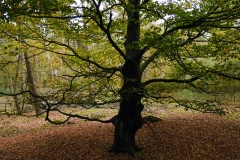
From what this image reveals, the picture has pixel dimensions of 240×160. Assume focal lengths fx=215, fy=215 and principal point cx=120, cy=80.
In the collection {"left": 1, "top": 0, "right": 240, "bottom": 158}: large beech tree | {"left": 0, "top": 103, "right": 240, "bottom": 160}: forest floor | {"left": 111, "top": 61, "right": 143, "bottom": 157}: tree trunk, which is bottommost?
{"left": 0, "top": 103, "right": 240, "bottom": 160}: forest floor

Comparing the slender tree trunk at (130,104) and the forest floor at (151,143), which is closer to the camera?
the slender tree trunk at (130,104)

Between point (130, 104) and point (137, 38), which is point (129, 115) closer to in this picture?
point (130, 104)

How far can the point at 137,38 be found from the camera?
629 cm

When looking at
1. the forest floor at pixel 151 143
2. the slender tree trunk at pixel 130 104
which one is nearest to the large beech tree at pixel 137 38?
the slender tree trunk at pixel 130 104

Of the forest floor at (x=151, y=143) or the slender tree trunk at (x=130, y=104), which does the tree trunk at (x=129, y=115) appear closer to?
the slender tree trunk at (x=130, y=104)

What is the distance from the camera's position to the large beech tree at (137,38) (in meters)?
4.23

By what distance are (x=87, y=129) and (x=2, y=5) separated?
23.4 feet

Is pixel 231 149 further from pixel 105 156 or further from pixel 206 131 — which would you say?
pixel 105 156

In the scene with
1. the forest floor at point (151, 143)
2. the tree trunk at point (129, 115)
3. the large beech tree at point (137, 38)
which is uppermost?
the large beech tree at point (137, 38)

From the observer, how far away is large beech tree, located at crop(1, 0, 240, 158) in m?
4.23

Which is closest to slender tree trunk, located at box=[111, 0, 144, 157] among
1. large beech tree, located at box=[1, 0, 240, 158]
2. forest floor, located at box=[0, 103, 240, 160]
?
large beech tree, located at box=[1, 0, 240, 158]

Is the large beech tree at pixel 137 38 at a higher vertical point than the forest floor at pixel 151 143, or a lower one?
higher

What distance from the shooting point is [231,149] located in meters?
6.88

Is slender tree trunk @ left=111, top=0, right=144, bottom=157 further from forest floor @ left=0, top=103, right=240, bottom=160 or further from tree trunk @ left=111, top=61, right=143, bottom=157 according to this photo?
forest floor @ left=0, top=103, right=240, bottom=160
